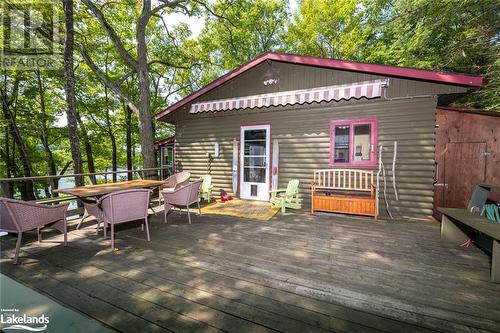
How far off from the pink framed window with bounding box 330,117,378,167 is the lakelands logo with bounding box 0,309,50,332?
5.65 meters

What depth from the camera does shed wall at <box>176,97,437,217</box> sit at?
484 centimetres

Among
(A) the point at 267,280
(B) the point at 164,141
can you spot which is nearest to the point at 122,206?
(A) the point at 267,280

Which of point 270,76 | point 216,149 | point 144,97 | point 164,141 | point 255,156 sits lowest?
point 255,156

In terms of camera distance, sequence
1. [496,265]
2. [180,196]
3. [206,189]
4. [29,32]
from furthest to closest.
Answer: [29,32]
[206,189]
[180,196]
[496,265]

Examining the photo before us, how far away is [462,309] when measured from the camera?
1904 mm

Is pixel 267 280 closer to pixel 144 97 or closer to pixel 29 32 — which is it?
pixel 144 97

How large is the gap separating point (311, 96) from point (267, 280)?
4.32 metres

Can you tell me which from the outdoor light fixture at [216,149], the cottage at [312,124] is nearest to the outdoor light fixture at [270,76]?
the cottage at [312,124]

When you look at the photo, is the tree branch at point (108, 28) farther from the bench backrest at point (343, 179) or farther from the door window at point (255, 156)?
the bench backrest at point (343, 179)

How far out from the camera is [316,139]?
581 cm

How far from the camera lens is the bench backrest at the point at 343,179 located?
17.0 ft

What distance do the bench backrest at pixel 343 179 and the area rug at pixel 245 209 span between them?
55.5 inches

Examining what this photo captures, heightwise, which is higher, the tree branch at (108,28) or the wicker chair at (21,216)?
the tree branch at (108,28)

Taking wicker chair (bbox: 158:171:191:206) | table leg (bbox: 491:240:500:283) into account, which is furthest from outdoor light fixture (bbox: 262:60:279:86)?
table leg (bbox: 491:240:500:283)
